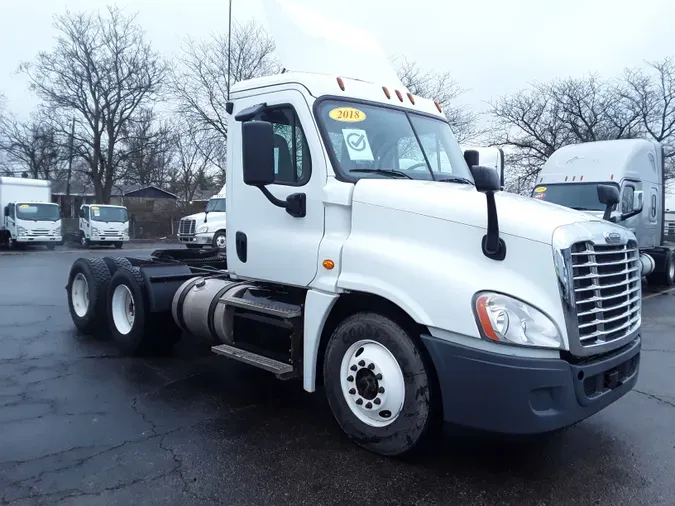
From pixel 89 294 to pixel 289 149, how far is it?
4.20 meters

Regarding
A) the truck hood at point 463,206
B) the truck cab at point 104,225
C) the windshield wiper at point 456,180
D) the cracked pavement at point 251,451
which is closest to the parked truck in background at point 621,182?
the cracked pavement at point 251,451

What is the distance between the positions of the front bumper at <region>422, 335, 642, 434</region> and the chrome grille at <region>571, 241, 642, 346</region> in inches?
9.2

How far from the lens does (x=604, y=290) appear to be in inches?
143

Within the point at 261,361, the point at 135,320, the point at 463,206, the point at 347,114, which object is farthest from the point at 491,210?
the point at 135,320

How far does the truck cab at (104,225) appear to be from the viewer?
29.0m

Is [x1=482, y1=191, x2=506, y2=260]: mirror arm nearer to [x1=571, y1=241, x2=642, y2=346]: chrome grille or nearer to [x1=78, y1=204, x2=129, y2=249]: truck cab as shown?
[x1=571, y1=241, x2=642, y2=346]: chrome grille

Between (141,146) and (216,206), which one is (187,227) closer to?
(216,206)

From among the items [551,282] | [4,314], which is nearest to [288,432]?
[551,282]

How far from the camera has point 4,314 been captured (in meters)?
9.30

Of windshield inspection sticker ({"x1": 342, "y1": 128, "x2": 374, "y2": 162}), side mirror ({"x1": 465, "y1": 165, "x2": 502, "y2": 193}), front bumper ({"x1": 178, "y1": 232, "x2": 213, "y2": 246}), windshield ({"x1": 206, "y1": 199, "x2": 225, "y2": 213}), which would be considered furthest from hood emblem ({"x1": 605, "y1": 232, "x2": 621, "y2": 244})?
windshield ({"x1": 206, "y1": 199, "x2": 225, "y2": 213})

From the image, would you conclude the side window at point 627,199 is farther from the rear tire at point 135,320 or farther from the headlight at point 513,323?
the headlight at point 513,323

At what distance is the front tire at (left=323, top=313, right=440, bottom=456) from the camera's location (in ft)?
12.0

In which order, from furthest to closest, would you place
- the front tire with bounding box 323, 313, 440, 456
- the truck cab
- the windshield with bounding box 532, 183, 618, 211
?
the truck cab, the windshield with bounding box 532, 183, 618, 211, the front tire with bounding box 323, 313, 440, 456

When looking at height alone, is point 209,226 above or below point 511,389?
above
